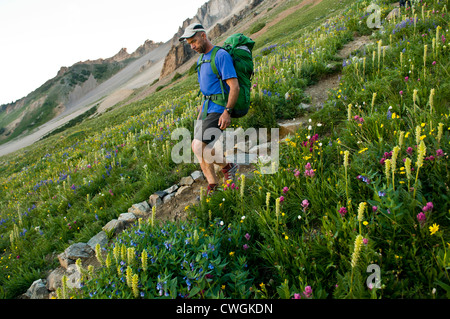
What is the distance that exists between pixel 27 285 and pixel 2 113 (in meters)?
246

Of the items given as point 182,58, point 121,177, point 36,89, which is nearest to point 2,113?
point 36,89

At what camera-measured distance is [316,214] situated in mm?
2887

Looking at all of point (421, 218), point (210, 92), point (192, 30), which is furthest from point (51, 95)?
point (421, 218)

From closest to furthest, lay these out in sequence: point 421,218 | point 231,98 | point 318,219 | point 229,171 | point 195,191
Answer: point 421,218
point 318,219
point 231,98
point 229,171
point 195,191

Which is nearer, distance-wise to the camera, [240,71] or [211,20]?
[240,71]

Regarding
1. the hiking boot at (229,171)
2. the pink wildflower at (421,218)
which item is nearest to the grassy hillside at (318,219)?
the pink wildflower at (421,218)

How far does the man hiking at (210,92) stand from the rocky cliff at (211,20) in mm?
51033

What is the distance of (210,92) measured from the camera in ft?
14.3

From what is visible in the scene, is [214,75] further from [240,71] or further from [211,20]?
[211,20]

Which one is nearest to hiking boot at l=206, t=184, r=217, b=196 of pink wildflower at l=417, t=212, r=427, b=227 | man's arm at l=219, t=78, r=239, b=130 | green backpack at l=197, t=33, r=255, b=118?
man's arm at l=219, t=78, r=239, b=130

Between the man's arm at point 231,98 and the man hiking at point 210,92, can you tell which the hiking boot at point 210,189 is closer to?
the man hiking at point 210,92

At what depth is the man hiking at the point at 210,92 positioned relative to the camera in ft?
13.2

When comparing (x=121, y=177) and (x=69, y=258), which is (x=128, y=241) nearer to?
(x=69, y=258)

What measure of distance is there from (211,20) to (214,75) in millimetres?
160485
